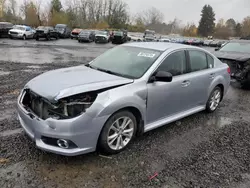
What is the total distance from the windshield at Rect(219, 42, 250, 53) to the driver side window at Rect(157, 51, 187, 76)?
19.8 feet

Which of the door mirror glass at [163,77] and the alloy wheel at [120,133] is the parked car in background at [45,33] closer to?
the door mirror glass at [163,77]

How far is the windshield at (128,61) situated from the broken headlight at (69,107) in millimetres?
1025

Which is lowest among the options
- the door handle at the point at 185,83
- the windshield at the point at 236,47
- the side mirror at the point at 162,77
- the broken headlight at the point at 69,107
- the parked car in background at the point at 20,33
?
the broken headlight at the point at 69,107

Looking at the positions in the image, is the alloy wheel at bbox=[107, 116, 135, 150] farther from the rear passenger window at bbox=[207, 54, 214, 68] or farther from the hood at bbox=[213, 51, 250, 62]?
the hood at bbox=[213, 51, 250, 62]

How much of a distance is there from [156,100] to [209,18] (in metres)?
97.6

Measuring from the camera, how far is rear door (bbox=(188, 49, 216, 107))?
183 inches

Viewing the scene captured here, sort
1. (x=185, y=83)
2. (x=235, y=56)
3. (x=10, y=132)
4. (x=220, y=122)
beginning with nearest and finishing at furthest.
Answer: (x=10, y=132) < (x=185, y=83) < (x=220, y=122) < (x=235, y=56)

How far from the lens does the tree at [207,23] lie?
9012 centimetres

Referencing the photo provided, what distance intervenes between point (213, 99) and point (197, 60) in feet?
3.92

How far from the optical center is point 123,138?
3.64 metres

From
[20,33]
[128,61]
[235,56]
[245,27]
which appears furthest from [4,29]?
[245,27]

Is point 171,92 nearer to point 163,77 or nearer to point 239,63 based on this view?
point 163,77

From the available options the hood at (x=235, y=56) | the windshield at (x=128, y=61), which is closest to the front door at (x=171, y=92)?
the windshield at (x=128, y=61)

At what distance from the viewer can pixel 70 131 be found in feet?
9.67
